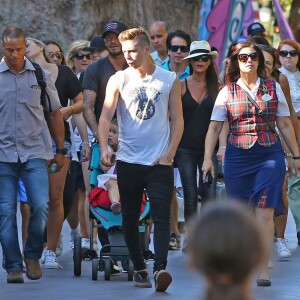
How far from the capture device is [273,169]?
864 centimetres

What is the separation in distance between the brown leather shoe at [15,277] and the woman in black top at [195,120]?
2.28 m

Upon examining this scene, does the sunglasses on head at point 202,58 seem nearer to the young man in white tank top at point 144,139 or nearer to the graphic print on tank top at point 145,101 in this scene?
the young man in white tank top at point 144,139

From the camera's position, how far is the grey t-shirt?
8562 millimetres

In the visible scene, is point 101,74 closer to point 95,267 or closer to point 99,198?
point 99,198

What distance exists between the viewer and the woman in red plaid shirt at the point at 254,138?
8633mm

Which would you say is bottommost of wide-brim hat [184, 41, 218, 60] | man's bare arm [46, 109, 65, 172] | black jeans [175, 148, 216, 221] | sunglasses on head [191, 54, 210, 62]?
black jeans [175, 148, 216, 221]

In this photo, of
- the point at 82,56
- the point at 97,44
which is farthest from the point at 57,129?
the point at 97,44

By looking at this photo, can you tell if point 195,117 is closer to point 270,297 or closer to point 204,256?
point 270,297

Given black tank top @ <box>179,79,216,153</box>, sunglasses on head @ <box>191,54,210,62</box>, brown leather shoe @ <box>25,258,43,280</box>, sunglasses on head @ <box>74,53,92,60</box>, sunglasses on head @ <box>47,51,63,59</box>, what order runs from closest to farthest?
brown leather shoe @ <box>25,258,43,280</box>, black tank top @ <box>179,79,216,153</box>, sunglasses on head @ <box>191,54,210,62</box>, sunglasses on head @ <box>47,51,63,59</box>, sunglasses on head @ <box>74,53,92,60</box>

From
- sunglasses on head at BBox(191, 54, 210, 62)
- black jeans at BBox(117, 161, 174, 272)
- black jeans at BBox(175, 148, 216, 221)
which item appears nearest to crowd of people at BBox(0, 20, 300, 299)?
black jeans at BBox(117, 161, 174, 272)

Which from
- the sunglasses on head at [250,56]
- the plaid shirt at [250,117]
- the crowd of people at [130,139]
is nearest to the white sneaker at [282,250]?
the crowd of people at [130,139]

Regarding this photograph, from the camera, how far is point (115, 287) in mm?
8625

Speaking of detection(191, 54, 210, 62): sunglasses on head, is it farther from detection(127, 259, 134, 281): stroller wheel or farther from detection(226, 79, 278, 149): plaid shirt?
detection(127, 259, 134, 281): stroller wheel

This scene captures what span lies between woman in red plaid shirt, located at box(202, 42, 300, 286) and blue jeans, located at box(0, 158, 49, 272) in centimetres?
135
